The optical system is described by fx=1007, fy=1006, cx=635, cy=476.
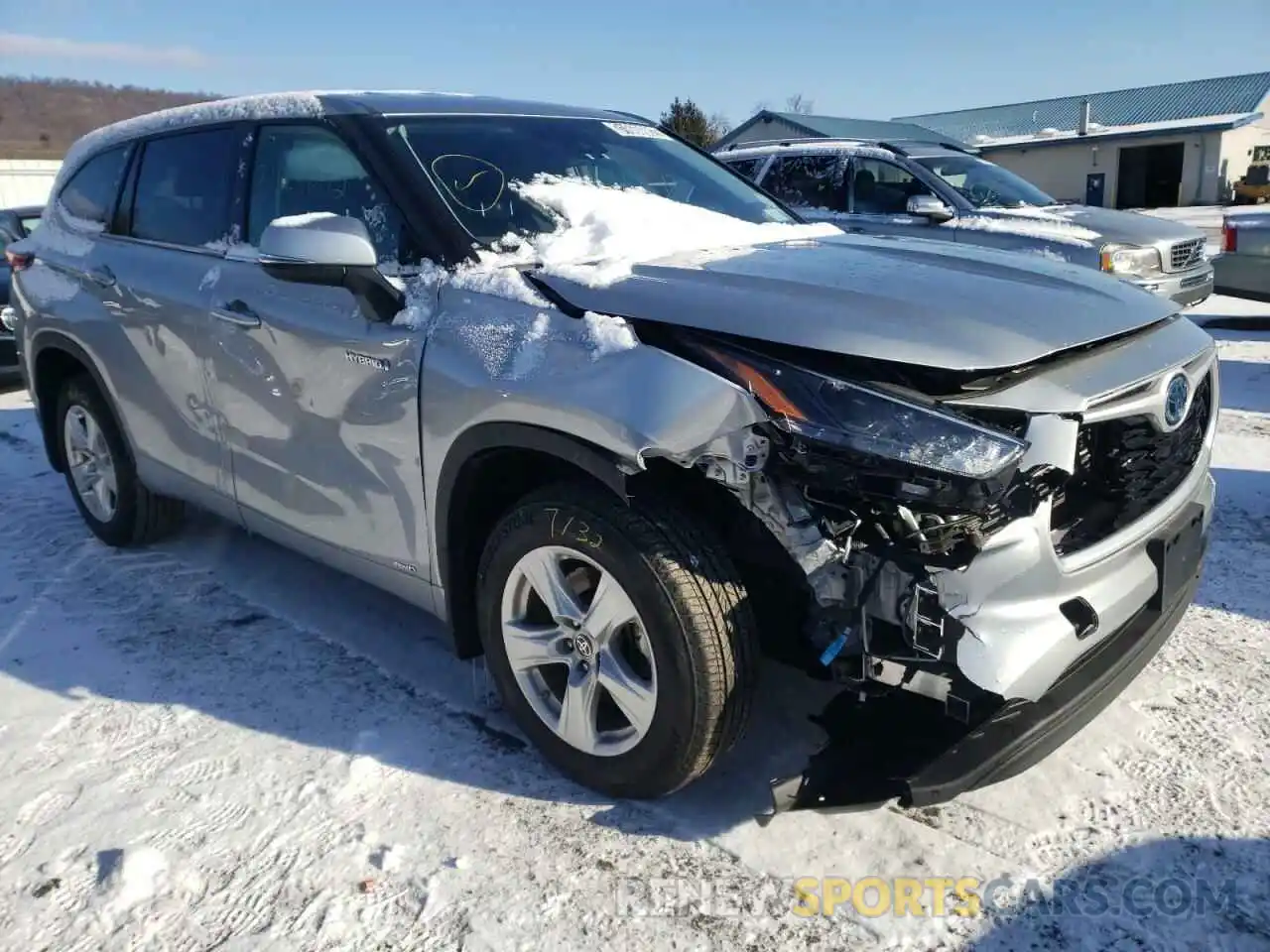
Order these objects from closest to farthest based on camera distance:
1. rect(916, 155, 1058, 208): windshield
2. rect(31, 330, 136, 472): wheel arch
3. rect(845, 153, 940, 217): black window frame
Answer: rect(31, 330, 136, 472): wheel arch, rect(845, 153, 940, 217): black window frame, rect(916, 155, 1058, 208): windshield

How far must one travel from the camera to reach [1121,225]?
840 cm

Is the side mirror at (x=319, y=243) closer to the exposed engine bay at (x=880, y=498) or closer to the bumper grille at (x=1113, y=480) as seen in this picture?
the exposed engine bay at (x=880, y=498)

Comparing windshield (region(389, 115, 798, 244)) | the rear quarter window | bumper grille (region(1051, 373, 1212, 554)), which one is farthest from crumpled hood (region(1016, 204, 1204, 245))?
bumper grille (region(1051, 373, 1212, 554))

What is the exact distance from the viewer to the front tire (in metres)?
2.30

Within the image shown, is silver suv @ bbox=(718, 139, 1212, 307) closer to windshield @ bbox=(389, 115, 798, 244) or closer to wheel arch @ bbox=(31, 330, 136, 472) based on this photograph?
windshield @ bbox=(389, 115, 798, 244)

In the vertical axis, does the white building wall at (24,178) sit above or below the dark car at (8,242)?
above

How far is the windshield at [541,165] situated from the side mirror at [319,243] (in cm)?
32

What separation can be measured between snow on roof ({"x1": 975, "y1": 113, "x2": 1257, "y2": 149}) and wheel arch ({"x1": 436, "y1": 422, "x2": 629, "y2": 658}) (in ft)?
136

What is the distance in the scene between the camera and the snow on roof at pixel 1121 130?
3725cm

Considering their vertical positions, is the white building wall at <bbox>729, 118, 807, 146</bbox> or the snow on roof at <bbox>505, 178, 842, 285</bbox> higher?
the white building wall at <bbox>729, 118, 807, 146</bbox>

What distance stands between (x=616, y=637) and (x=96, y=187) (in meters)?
3.47

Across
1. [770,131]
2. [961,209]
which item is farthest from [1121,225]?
[770,131]

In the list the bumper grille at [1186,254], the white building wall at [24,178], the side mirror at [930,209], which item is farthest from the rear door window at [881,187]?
the white building wall at [24,178]

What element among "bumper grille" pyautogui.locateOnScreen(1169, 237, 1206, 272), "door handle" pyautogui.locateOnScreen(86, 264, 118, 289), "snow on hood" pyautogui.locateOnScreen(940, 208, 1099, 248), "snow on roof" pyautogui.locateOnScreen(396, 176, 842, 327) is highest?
"snow on roof" pyautogui.locateOnScreen(396, 176, 842, 327)
